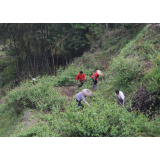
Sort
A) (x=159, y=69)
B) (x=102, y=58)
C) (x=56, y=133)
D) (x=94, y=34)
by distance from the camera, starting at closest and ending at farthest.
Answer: (x=56, y=133)
(x=159, y=69)
(x=102, y=58)
(x=94, y=34)

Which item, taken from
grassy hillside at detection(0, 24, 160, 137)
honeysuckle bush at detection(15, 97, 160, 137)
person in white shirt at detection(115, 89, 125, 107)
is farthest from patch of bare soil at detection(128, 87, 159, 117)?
honeysuckle bush at detection(15, 97, 160, 137)

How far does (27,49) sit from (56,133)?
17803mm

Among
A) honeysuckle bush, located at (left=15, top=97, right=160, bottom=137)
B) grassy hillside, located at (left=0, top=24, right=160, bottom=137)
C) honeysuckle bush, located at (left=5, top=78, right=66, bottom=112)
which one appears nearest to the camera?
honeysuckle bush, located at (left=15, top=97, right=160, bottom=137)

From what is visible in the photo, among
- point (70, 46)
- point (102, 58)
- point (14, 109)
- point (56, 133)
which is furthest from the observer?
point (70, 46)

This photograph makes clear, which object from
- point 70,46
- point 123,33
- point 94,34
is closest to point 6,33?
point 70,46

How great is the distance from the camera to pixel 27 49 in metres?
20.7

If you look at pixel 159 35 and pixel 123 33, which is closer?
pixel 159 35

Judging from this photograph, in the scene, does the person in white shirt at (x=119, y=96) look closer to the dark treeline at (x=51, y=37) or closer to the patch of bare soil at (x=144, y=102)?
the patch of bare soil at (x=144, y=102)

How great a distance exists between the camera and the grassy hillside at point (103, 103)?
4473mm

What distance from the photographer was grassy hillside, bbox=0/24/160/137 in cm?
447

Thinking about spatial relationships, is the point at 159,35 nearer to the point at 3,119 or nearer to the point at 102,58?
the point at 102,58

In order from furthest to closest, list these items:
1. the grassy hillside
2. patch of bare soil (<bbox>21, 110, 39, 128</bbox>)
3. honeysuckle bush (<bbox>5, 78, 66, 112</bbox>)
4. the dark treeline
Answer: the dark treeline → honeysuckle bush (<bbox>5, 78, 66, 112</bbox>) → patch of bare soil (<bbox>21, 110, 39, 128</bbox>) → the grassy hillside

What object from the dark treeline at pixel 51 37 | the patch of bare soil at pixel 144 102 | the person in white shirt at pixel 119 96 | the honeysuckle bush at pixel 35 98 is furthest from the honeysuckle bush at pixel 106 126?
the dark treeline at pixel 51 37

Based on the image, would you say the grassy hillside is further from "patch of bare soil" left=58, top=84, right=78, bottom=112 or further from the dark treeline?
the dark treeline
